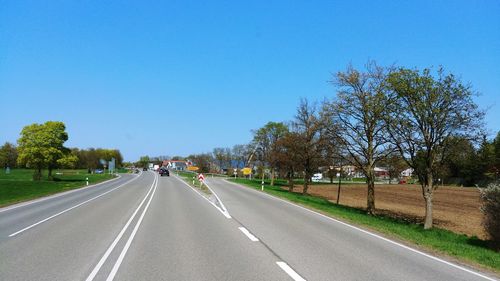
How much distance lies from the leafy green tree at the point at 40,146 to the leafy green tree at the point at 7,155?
77.8m

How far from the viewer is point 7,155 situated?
142000 mm

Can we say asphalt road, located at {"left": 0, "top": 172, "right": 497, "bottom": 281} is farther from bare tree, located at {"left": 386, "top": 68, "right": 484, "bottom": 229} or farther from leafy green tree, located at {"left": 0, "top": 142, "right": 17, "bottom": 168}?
leafy green tree, located at {"left": 0, "top": 142, "right": 17, "bottom": 168}

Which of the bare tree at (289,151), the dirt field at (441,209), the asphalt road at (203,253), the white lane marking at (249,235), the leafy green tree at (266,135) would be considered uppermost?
the leafy green tree at (266,135)

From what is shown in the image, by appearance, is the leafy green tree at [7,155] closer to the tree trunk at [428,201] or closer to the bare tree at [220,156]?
the bare tree at [220,156]

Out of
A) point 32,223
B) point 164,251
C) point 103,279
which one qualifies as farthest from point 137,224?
point 103,279

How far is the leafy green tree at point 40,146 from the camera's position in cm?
7044

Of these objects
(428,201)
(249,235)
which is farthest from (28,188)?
(249,235)

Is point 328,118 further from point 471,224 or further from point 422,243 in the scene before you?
point 422,243

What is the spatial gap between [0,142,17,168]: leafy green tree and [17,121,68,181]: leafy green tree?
7777 cm

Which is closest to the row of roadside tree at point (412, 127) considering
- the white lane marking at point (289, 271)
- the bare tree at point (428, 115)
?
the bare tree at point (428, 115)

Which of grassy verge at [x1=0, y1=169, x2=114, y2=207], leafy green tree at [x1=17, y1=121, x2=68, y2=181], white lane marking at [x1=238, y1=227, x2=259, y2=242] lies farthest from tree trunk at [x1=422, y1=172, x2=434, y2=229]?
leafy green tree at [x1=17, y1=121, x2=68, y2=181]

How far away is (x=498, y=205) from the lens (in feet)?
46.9

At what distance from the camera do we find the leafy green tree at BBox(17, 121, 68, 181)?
7044cm

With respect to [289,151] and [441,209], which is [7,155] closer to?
[289,151]
